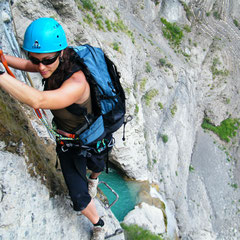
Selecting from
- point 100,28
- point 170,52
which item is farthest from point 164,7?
point 100,28

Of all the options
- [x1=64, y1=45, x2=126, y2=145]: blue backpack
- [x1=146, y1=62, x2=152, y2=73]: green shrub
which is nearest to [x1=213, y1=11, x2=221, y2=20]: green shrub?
[x1=146, y1=62, x2=152, y2=73]: green shrub

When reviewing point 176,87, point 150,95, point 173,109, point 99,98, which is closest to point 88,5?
point 150,95

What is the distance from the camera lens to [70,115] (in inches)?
135

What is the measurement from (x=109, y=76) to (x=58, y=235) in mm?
2982

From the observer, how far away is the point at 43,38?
9.18 feet

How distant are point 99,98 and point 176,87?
767 inches

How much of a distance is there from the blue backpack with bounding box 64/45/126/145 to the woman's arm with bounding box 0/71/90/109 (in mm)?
431

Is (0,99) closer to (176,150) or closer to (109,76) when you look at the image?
(109,76)

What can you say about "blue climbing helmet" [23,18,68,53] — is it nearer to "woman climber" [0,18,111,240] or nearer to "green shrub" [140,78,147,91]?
"woman climber" [0,18,111,240]

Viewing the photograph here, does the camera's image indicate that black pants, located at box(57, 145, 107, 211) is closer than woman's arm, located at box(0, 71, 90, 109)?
No

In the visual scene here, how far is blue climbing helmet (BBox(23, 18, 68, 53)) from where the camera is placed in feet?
9.18

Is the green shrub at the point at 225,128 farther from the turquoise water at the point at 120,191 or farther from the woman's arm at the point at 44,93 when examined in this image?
the woman's arm at the point at 44,93

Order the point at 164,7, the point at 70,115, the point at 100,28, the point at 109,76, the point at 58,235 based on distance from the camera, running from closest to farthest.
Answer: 1. the point at 70,115
2. the point at 109,76
3. the point at 58,235
4. the point at 100,28
5. the point at 164,7

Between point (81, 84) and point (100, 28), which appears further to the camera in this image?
point (100, 28)
